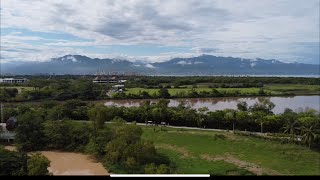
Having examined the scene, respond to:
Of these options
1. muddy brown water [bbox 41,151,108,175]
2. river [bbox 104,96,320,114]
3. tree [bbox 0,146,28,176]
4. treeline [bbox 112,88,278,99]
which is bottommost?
muddy brown water [bbox 41,151,108,175]

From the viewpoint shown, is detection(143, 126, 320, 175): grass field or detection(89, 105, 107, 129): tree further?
detection(89, 105, 107, 129): tree

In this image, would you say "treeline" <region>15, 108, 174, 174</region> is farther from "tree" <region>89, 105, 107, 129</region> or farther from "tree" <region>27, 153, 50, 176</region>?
"tree" <region>27, 153, 50, 176</region>

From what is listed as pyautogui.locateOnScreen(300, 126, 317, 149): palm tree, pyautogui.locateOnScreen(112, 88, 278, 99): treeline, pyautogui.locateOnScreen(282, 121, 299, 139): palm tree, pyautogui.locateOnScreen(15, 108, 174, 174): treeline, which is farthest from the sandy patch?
pyautogui.locateOnScreen(112, 88, 278, 99): treeline

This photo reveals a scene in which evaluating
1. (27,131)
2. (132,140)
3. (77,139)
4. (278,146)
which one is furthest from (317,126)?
(27,131)

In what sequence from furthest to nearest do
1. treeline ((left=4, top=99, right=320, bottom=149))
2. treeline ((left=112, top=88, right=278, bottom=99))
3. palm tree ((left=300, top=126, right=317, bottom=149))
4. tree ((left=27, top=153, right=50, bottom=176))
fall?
treeline ((left=112, top=88, right=278, bottom=99)), treeline ((left=4, top=99, right=320, bottom=149)), palm tree ((left=300, top=126, right=317, bottom=149)), tree ((left=27, top=153, right=50, bottom=176))

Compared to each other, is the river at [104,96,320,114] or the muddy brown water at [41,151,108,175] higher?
the river at [104,96,320,114]

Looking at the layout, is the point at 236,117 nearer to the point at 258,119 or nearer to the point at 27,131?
the point at 258,119

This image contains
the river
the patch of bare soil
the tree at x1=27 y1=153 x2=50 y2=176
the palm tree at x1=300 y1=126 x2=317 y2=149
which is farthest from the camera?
the river
